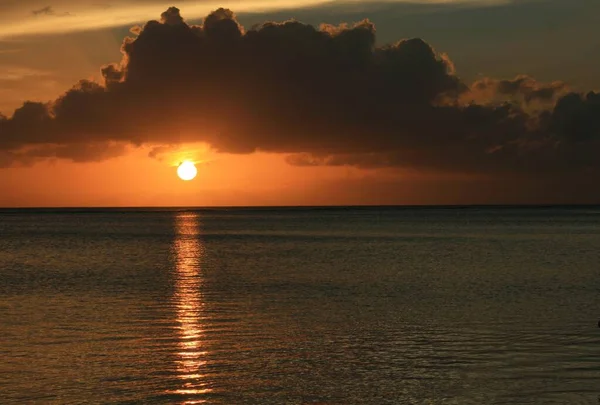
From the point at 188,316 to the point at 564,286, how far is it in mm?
27726

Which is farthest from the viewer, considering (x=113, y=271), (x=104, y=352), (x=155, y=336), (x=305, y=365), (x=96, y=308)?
(x=113, y=271)

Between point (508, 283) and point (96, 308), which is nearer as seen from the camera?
point (96, 308)

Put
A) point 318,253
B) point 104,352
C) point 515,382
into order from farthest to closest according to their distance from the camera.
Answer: point 318,253 < point 104,352 < point 515,382

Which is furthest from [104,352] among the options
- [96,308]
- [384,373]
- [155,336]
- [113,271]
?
[113,271]

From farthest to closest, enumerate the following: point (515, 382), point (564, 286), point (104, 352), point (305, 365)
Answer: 1. point (564, 286)
2. point (104, 352)
3. point (305, 365)
4. point (515, 382)

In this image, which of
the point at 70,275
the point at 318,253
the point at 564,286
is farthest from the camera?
the point at 318,253

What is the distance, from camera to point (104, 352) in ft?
100

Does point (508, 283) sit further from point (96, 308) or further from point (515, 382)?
point (515, 382)

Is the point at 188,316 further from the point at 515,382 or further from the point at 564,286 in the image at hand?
the point at 564,286

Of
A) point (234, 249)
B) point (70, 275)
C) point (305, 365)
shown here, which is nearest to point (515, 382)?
point (305, 365)

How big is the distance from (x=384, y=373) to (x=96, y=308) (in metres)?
21.2

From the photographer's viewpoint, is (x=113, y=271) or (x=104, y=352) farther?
(x=113, y=271)

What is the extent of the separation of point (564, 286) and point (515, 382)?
3314 centimetres

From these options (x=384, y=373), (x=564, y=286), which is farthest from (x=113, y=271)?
(x=384, y=373)
